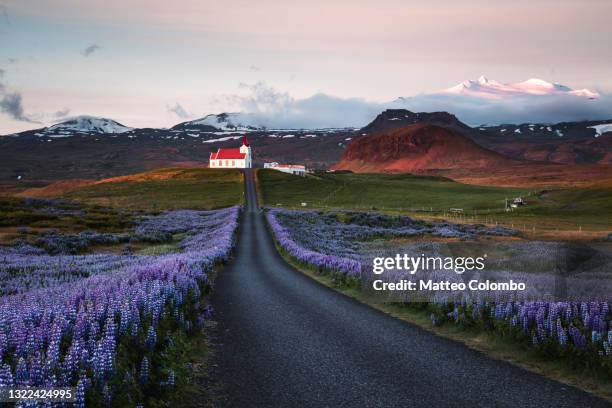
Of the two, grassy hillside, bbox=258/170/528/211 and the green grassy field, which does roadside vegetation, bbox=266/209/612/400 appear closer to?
the green grassy field

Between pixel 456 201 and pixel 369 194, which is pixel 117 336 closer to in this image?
pixel 456 201

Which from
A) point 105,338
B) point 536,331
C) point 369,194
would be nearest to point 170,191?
point 369,194

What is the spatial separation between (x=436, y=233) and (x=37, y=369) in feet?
187

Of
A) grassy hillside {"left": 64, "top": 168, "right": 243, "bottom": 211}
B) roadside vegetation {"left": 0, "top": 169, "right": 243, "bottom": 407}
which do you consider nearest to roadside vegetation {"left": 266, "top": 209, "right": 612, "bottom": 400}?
roadside vegetation {"left": 0, "top": 169, "right": 243, "bottom": 407}

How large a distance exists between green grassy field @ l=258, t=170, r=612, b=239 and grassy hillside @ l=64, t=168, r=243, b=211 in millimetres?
10236

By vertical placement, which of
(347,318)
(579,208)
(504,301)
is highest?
(504,301)

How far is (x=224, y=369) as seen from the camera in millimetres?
9977

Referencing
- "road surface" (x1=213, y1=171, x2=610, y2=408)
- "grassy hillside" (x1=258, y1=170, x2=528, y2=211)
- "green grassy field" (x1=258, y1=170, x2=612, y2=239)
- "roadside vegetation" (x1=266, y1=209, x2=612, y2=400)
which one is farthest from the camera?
"grassy hillside" (x1=258, y1=170, x2=528, y2=211)

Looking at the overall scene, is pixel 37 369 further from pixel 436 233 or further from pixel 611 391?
pixel 436 233

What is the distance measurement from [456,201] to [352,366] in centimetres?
11861

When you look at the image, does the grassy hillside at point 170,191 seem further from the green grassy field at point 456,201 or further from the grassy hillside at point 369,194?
the grassy hillside at point 369,194

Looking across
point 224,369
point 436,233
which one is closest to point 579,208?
point 436,233

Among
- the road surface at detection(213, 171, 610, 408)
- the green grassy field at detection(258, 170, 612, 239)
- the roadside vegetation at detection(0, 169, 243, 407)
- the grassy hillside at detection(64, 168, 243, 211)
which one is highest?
the roadside vegetation at detection(0, 169, 243, 407)

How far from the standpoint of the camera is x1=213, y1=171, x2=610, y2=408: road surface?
7953mm
